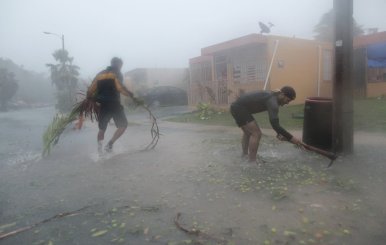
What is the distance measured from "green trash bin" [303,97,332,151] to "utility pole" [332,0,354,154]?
34 cm

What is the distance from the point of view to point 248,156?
6.29 meters

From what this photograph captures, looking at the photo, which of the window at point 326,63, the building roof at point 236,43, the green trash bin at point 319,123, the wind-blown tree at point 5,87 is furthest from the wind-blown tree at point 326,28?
the wind-blown tree at point 5,87

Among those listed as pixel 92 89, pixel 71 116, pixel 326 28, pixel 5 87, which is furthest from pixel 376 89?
pixel 5 87

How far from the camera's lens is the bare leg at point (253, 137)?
571cm

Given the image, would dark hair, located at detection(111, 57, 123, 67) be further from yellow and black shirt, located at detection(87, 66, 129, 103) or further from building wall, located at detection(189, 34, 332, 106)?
building wall, located at detection(189, 34, 332, 106)

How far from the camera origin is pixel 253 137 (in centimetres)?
572

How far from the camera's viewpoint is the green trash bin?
21.5 ft

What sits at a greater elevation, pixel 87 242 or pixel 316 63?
pixel 316 63

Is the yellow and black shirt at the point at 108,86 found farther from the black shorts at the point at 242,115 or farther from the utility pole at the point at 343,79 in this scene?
the utility pole at the point at 343,79

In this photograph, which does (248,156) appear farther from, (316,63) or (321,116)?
(316,63)

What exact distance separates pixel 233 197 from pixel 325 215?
1070 millimetres

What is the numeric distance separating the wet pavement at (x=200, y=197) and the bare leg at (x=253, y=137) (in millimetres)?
242

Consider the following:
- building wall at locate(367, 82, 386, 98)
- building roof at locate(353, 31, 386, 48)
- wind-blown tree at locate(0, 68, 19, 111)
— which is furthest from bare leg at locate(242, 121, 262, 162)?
wind-blown tree at locate(0, 68, 19, 111)

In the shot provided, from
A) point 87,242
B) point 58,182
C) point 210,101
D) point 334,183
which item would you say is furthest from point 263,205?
point 210,101
